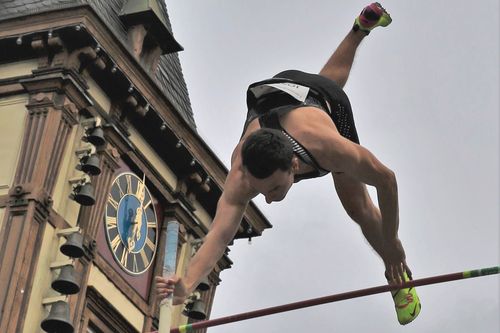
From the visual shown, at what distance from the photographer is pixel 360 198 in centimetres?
1148

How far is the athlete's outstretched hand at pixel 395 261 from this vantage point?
1140cm

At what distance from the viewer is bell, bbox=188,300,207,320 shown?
2498cm

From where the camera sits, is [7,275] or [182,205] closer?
[7,275]

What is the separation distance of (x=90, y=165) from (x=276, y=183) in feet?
41.4

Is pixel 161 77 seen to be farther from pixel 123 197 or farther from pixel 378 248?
pixel 378 248

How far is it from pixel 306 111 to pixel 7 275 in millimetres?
11402

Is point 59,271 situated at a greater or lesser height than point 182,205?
lesser

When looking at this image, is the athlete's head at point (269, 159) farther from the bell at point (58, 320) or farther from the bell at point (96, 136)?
the bell at point (96, 136)

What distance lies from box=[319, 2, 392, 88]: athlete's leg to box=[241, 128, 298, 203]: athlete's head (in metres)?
1.68

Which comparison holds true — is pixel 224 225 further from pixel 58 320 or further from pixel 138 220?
pixel 138 220

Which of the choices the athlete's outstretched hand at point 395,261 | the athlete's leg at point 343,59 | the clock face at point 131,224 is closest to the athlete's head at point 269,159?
the athlete's outstretched hand at point 395,261

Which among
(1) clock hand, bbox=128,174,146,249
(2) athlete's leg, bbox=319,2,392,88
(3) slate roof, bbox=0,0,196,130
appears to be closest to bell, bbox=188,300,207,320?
(1) clock hand, bbox=128,174,146,249

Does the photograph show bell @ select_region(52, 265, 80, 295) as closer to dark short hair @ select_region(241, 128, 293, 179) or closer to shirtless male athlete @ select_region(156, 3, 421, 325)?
shirtless male athlete @ select_region(156, 3, 421, 325)

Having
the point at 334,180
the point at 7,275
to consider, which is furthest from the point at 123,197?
the point at 334,180
